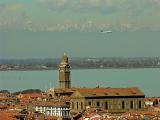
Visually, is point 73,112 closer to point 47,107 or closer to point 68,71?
point 47,107

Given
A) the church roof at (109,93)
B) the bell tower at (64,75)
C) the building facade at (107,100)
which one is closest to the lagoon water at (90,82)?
the bell tower at (64,75)

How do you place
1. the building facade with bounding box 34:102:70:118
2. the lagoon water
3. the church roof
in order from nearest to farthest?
the building facade with bounding box 34:102:70:118, the church roof, the lagoon water

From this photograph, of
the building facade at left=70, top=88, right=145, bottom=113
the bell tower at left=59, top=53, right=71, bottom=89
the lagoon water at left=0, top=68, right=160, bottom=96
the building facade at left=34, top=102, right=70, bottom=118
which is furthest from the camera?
the lagoon water at left=0, top=68, right=160, bottom=96

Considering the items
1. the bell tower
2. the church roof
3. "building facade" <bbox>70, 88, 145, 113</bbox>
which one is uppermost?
the bell tower

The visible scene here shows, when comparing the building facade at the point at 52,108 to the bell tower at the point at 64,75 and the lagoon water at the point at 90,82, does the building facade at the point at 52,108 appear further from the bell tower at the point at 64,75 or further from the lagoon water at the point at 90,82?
the lagoon water at the point at 90,82

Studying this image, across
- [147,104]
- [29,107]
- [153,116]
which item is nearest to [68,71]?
[147,104]

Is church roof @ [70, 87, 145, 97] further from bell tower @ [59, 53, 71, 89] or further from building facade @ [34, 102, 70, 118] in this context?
bell tower @ [59, 53, 71, 89]

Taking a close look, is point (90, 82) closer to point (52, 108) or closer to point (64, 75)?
point (64, 75)

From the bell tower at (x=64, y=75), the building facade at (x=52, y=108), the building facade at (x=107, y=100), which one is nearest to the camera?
the building facade at (x=52, y=108)

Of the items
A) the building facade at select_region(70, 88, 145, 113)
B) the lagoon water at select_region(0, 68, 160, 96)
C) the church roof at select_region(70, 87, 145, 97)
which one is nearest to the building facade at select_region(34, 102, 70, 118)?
the building facade at select_region(70, 88, 145, 113)

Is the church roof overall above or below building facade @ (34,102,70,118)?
above

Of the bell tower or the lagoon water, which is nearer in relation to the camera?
the bell tower

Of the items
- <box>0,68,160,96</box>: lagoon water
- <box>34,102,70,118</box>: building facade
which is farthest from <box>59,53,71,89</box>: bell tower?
<box>0,68,160,96</box>: lagoon water
